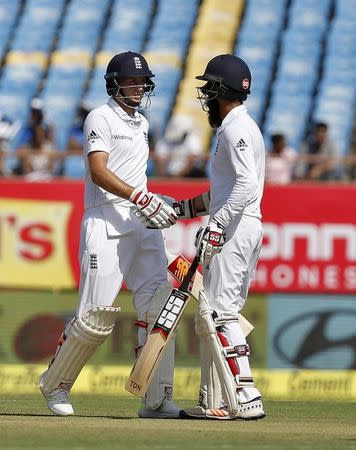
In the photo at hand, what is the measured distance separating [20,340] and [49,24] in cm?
942

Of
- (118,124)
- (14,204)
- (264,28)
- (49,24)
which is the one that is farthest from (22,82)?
(118,124)

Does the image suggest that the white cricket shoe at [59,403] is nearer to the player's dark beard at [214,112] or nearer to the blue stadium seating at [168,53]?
the player's dark beard at [214,112]

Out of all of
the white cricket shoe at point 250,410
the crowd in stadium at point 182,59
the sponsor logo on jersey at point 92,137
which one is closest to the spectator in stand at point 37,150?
the crowd in stadium at point 182,59

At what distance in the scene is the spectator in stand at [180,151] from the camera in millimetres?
13328

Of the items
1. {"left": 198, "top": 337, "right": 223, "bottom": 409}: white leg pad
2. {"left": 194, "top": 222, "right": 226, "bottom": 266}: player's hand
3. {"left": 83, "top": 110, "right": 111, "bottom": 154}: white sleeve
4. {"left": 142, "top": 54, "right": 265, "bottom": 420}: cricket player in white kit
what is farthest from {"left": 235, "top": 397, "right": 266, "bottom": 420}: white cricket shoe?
{"left": 83, "top": 110, "right": 111, "bottom": 154}: white sleeve

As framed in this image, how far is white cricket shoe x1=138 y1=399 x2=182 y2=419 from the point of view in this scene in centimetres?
880

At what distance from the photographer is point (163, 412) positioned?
8.85 metres

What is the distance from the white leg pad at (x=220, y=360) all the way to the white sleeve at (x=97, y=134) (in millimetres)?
1127

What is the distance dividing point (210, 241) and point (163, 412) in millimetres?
1313

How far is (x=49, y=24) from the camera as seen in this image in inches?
834

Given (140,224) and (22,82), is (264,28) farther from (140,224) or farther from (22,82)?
(140,224)

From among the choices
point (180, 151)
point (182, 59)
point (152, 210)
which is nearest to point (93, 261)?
point (152, 210)

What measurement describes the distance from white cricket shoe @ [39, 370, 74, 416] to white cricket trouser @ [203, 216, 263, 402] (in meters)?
1.13

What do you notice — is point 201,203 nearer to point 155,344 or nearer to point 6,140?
point 155,344
